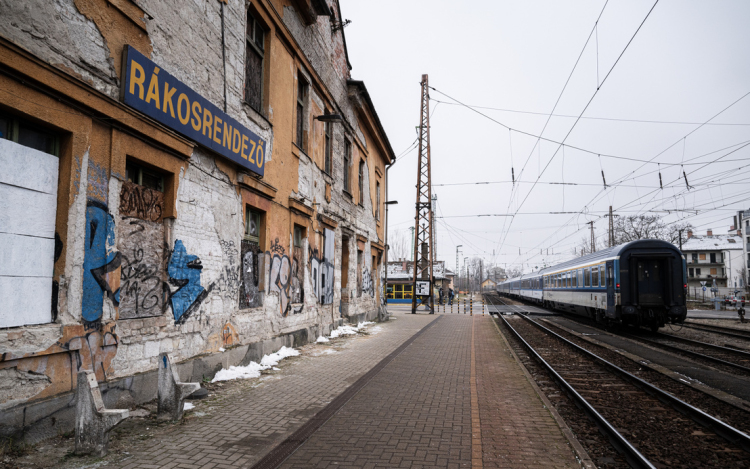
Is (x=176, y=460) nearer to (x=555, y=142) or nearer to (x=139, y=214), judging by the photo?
(x=139, y=214)

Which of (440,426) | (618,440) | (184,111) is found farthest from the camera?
(184,111)

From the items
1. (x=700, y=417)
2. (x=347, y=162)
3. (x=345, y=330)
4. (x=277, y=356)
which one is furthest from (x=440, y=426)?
(x=347, y=162)

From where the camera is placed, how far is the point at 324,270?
1345cm

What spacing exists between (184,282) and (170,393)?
202 cm

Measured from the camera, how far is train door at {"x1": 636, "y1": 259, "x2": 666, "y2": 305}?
15.1 m

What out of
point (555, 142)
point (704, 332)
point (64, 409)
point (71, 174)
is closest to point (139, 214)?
point (71, 174)

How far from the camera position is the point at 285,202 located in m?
10.5

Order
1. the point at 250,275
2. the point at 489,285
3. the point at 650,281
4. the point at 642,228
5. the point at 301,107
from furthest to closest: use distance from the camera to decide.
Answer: the point at 489,285
the point at 642,228
the point at 650,281
the point at 301,107
the point at 250,275

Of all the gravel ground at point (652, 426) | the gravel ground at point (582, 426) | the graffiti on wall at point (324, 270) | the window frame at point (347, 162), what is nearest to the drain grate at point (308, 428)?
the gravel ground at point (582, 426)

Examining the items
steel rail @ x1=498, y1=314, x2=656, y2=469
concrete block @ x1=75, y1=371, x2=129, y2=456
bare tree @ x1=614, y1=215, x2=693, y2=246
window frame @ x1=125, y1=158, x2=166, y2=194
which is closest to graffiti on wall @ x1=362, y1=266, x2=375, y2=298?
steel rail @ x1=498, y1=314, x2=656, y2=469

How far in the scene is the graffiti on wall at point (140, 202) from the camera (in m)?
5.77

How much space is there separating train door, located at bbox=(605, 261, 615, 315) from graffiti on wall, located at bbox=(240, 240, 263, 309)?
12.4 m

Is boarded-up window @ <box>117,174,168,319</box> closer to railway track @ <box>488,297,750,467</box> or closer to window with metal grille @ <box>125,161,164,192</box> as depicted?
window with metal grille @ <box>125,161,164,192</box>

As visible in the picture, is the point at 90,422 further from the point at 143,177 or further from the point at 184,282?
the point at 143,177
